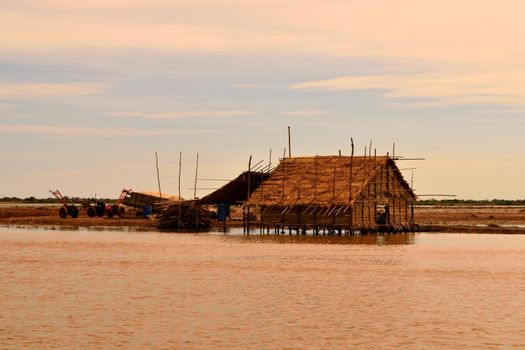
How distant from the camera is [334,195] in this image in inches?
2188

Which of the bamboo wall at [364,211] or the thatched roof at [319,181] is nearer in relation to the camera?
the bamboo wall at [364,211]

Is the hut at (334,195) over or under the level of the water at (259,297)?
over

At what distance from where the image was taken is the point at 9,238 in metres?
51.7

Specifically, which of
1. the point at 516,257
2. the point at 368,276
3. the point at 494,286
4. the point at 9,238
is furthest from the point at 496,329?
the point at 9,238

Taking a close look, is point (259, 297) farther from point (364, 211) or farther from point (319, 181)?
point (319, 181)

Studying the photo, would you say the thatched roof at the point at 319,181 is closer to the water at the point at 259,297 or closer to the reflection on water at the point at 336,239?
the reflection on water at the point at 336,239

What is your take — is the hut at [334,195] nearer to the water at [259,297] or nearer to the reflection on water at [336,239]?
the reflection on water at [336,239]

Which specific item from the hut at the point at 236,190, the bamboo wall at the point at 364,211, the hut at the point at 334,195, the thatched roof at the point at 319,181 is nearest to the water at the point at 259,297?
the bamboo wall at the point at 364,211

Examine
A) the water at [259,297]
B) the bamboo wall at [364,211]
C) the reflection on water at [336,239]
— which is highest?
the bamboo wall at [364,211]

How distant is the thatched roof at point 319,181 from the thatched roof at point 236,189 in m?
1.57

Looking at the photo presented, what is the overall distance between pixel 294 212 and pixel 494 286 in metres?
28.3

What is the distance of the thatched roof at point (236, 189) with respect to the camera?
61750 millimetres

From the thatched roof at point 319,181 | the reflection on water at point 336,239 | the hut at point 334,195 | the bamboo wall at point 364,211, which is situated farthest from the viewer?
the thatched roof at point 319,181

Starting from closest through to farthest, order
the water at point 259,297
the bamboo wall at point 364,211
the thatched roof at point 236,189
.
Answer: the water at point 259,297 < the bamboo wall at point 364,211 < the thatched roof at point 236,189
